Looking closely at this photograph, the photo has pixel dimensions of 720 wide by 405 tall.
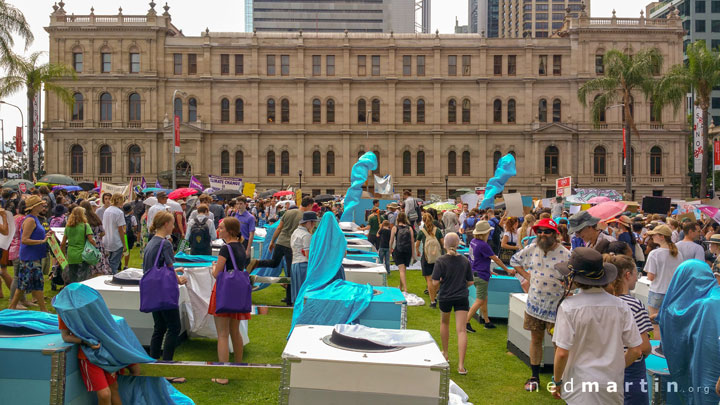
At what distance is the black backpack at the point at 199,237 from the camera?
38.2ft

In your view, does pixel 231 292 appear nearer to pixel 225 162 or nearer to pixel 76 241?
pixel 76 241

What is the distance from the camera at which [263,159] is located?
52750 mm

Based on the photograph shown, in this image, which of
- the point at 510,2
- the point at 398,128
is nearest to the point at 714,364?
the point at 398,128

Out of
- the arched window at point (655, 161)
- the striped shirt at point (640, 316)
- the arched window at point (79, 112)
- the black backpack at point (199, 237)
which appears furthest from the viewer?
the arched window at point (655, 161)

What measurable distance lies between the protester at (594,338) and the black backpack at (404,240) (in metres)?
7.93

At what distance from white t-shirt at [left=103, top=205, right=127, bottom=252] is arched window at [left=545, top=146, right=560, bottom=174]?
46.9 m

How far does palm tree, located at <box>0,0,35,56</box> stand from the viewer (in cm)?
2339

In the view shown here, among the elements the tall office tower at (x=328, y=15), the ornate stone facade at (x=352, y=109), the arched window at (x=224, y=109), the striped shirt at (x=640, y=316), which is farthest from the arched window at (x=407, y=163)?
the tall office tower at (x=328, y=15)

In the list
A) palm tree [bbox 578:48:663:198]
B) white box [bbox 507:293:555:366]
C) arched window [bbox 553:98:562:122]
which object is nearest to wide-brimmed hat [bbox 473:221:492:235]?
white box [bbox 507:293:555:366]

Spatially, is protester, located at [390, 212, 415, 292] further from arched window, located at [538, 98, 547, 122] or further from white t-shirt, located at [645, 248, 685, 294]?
arched window, located at [538, 98, 547, 122]

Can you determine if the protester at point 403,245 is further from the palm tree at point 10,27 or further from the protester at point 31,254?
the palm tree at point 10,27

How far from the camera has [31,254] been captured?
9117 millimetres

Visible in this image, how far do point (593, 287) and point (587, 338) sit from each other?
403mm

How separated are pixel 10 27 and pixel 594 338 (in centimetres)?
2695
